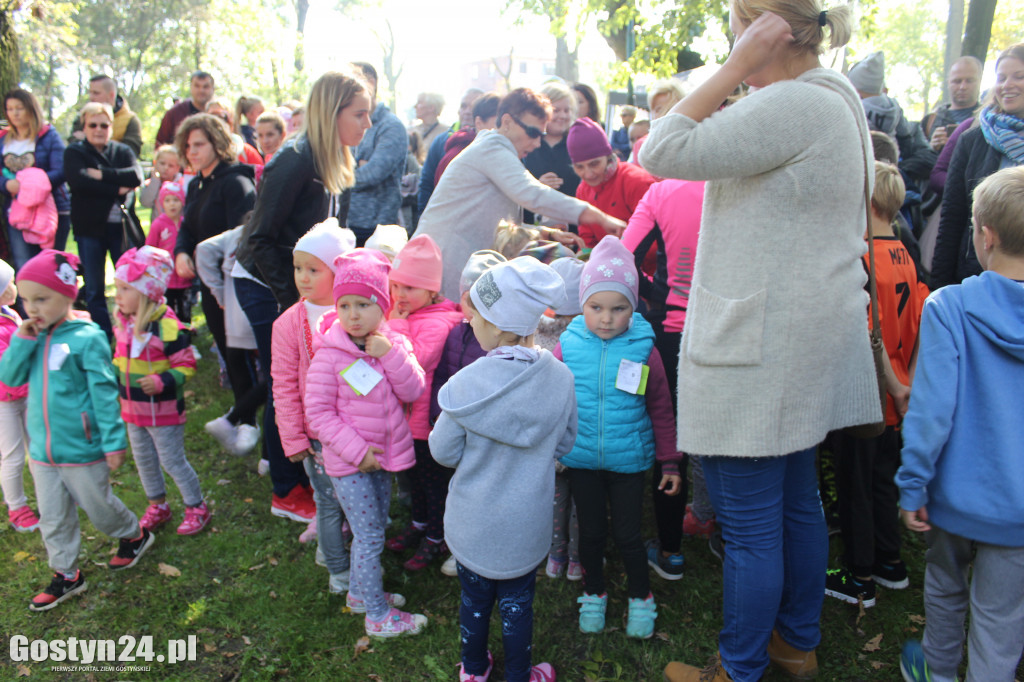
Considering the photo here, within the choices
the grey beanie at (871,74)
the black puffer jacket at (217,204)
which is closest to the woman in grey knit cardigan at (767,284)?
the black puffer jacket at (217,204)

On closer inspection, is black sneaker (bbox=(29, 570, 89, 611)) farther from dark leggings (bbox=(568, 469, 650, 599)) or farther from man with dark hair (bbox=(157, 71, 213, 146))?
man with dark hair (bbox=(157, 71, 213, 146))

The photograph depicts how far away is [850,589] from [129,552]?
3.67 metres

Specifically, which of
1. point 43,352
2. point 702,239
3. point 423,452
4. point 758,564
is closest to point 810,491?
point 758,564

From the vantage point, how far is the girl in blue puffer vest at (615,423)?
2855 mm

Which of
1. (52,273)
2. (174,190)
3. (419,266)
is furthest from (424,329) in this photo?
(174,190)

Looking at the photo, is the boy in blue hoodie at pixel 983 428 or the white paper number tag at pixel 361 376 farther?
the white paper number tag at pixel 361 376

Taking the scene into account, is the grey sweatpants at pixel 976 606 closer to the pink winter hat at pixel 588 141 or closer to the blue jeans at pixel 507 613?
the blue jeans at pixel 507 613

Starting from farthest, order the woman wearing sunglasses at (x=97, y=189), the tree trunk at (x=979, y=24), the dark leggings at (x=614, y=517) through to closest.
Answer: the tree trunk at (x=979, y=24), the woman wearing sunglasses at (x=97, y=189), the dark leggings at (x=614, y=517)

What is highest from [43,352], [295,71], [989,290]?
[295,71]

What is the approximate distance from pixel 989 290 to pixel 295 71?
100.0ft

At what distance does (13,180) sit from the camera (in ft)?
20.8

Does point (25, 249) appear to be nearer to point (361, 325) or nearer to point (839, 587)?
point (361, 325)

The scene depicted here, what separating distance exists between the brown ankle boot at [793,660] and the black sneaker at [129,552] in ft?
10.5

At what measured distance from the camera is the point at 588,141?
387 cm
